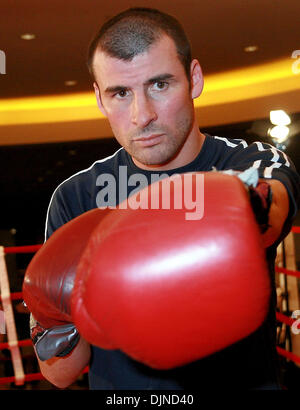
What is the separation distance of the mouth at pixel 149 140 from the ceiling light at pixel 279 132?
4006mm

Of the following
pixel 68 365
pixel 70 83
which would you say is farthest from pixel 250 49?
pixel 68 365

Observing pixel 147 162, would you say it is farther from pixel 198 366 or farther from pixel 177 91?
pixel 198 366

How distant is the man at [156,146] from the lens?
858mm

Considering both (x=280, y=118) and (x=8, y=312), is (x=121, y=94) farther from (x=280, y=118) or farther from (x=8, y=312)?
(x=280, y=118)

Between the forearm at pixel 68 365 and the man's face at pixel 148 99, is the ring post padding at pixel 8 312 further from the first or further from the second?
the man's face at pixel 148 99

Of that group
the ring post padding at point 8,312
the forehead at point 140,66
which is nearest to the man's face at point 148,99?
the forehead at point 140,66

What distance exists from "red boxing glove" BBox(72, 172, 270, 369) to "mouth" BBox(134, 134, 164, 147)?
0.42 metres

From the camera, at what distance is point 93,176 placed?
1.03 metres

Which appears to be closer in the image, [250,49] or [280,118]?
[280,118]

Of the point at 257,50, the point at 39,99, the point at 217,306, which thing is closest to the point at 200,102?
the point at 257,50

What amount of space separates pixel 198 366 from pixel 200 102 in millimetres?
5183

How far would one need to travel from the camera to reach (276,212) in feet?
2.23

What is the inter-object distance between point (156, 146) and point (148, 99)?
84 mm

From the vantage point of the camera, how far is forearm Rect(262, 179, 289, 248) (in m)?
0.65
